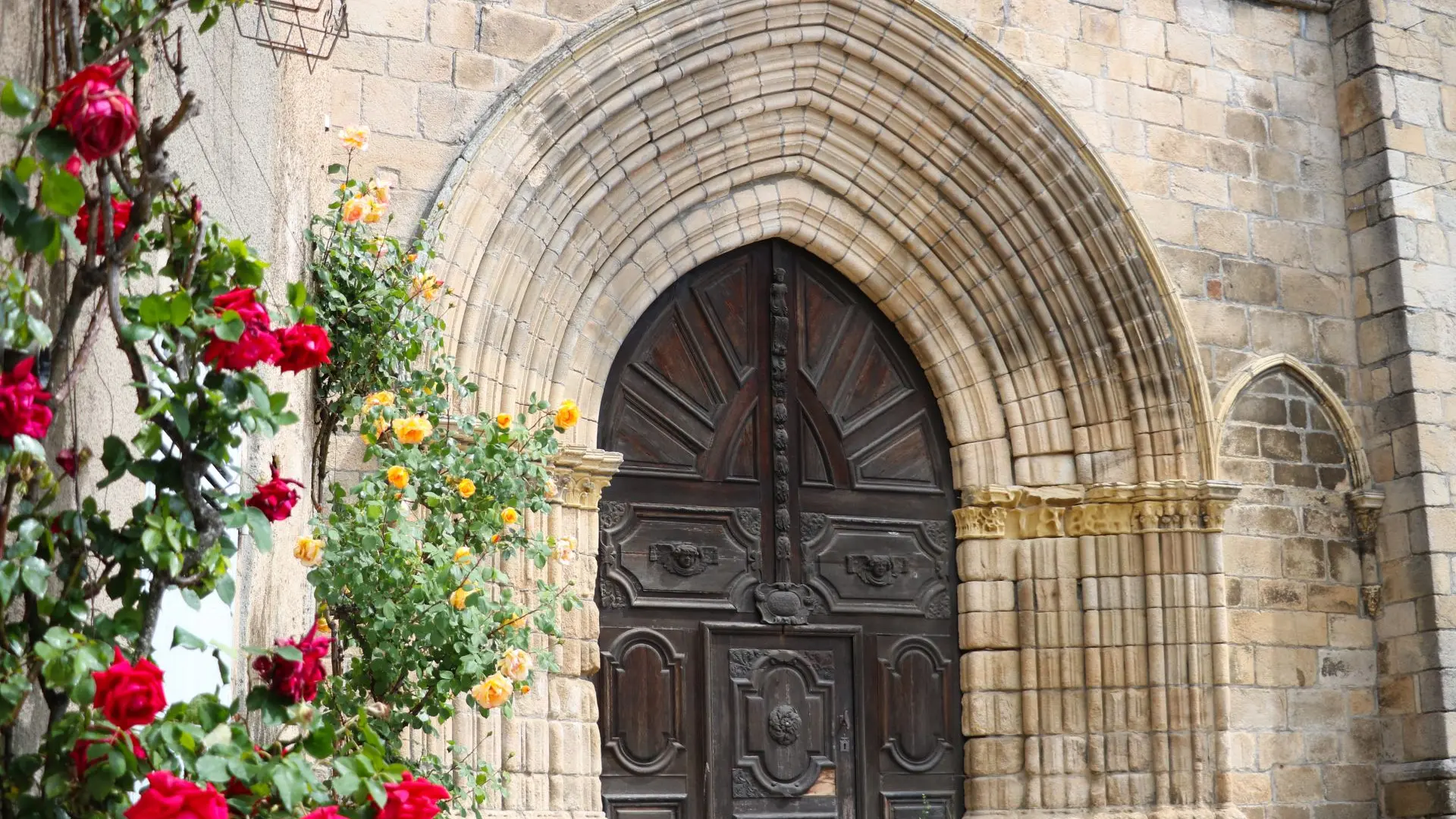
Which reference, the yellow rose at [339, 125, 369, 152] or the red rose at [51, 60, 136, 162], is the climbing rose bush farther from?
the yellow rose at [339, 125, 369, 152]

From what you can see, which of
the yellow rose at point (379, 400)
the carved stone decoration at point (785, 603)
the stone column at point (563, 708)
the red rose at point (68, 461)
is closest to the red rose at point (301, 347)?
the red rose at point (68, 461)

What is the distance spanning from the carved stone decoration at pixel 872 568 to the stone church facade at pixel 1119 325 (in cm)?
33

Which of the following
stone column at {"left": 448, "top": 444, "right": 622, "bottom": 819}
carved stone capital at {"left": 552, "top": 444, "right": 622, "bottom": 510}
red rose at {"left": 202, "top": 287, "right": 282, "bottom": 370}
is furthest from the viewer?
carved stone capital at {"left": 552, "top": 444, "right": 622, "bottom": 510}

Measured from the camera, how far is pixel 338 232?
4.49 m

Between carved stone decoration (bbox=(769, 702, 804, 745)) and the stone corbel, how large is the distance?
2504 millimetres

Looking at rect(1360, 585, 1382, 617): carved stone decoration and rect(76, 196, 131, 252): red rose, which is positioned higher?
rect(76, 196, 131, 252): red rose

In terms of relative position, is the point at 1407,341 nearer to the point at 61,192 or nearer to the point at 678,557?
the point at 678,557

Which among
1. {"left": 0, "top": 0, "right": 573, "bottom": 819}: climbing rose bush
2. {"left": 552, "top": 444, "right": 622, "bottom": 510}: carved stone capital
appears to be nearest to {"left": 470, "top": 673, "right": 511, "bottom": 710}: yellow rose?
{"left": 0, "top": 0, "right": 573, "bottom": 819}: climbing rose bush

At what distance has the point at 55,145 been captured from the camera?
5.14 ft

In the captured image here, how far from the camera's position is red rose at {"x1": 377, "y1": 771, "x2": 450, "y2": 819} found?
1.70 metres

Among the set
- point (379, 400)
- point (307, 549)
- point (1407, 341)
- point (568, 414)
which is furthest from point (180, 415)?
point (1407, 341)

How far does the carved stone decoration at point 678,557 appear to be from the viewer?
20.1 ft

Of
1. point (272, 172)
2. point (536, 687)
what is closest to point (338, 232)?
point (272, 172)

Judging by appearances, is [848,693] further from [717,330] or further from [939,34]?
[939,34]
